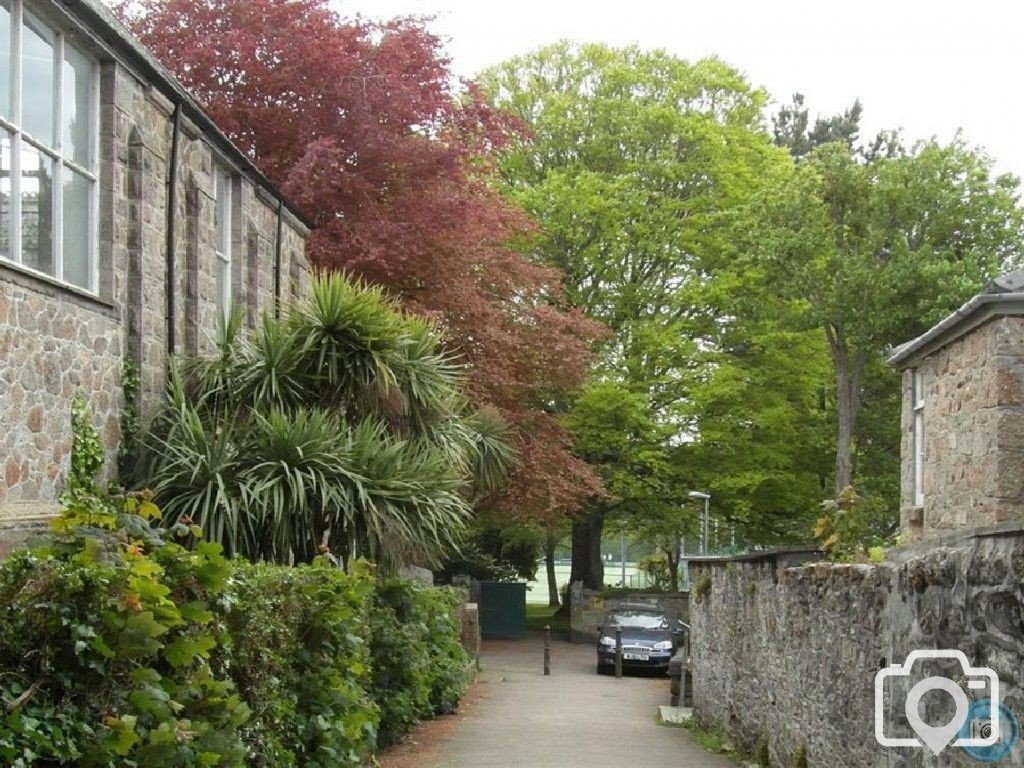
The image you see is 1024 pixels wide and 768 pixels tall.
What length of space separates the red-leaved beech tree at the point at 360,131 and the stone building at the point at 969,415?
876 centimetres

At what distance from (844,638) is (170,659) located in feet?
18.2

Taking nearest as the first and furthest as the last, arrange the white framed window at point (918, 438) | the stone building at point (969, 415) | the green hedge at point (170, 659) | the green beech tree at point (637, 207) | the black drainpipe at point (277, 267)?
the green hedge at point (170, 659) < the stone building at point (969, 415) < the white framed window at point (918, 438) < the black drainpipe at point (277, 267) < the green beech tree at point (637, 207)

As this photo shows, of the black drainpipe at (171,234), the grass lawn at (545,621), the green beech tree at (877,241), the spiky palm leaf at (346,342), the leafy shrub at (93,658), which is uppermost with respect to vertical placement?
the green beech tree at (877,241)

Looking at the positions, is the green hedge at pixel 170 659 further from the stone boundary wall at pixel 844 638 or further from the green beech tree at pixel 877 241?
the green beech tree at pixel 877 241

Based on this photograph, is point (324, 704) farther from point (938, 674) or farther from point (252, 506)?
Result: point (938, 674)

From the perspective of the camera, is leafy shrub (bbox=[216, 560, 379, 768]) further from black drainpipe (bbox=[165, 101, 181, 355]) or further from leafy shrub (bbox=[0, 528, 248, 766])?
black drainpipe (bbox=[165, 101, 181, 355])

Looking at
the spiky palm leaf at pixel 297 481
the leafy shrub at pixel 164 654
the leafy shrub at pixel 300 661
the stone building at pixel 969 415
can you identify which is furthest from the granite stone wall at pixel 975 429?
the leafy shrub at pixel 164 654

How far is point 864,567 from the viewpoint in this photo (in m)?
9.62

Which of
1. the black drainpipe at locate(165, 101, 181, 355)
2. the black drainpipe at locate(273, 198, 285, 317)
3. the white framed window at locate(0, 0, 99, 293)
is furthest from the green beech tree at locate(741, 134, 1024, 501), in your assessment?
the white framed window at locate(0, 0, 99, 293)

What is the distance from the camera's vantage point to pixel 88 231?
1330 centimetres

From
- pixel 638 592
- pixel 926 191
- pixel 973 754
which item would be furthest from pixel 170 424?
pixel 638 592

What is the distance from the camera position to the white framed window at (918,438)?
1909cm

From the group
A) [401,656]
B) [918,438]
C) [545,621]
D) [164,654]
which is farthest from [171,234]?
[545,621]

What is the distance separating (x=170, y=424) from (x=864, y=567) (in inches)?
300
